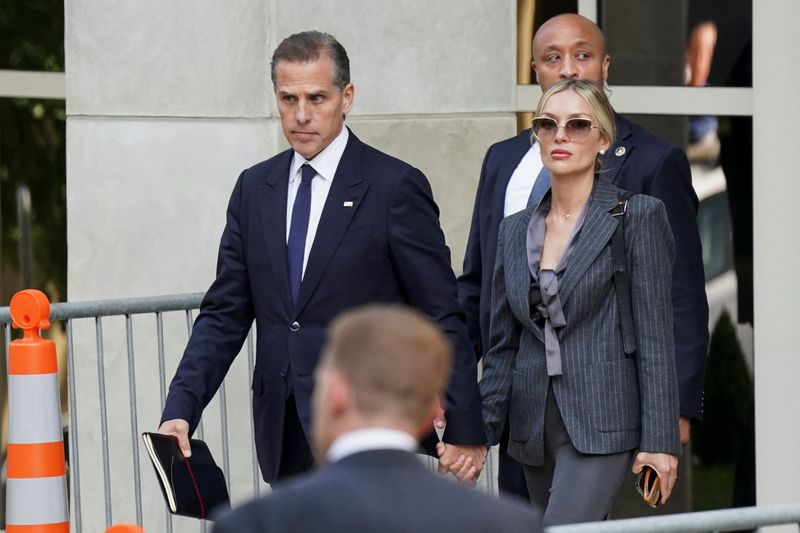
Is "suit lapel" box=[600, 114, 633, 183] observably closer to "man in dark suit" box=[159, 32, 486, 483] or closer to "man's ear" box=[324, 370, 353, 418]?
"man in dark suit" box=[159, 32, 486, 483]

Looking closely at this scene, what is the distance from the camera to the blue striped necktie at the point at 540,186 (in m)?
5.19

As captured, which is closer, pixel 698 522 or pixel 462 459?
pixel 698 522

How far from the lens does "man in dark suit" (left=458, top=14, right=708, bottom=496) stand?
16.6 feet

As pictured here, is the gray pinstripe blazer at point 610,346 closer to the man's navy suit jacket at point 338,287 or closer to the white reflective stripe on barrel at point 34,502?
the man's navy suit jacket at point 338,287

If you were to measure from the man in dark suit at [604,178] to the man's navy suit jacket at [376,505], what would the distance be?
8.00 feet

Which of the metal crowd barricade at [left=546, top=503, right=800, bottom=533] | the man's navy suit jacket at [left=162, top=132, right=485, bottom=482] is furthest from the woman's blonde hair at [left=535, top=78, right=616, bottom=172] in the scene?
the metal crowd barricade at [left=546, top=503, right=800, bottom=533]

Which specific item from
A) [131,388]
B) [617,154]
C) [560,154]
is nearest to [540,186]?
[617,154]

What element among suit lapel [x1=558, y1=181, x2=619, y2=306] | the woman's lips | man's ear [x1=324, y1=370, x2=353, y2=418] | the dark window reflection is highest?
the dark window reflection

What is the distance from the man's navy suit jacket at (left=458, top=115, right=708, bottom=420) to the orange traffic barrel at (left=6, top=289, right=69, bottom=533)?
132cm

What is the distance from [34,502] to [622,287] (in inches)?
77.4

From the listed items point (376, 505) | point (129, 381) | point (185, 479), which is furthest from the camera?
point (129, 381)

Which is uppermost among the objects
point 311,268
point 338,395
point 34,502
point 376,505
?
point 311,268

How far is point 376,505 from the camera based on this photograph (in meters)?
2.42

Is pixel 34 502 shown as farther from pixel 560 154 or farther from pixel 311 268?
pixel 560 154
